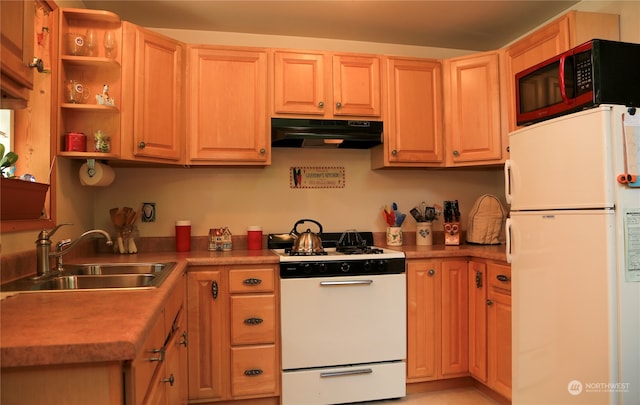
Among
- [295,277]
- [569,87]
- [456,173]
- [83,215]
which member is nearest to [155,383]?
[295,277]

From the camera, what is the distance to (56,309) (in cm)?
108

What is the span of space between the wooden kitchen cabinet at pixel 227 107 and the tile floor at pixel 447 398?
1.75 meters

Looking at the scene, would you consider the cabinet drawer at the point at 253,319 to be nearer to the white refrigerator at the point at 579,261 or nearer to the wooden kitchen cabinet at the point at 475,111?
the white refrigerator at the point at 579,261

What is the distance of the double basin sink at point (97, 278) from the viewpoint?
1482mm

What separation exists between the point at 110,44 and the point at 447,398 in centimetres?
292

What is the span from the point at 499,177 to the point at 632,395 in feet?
6.54

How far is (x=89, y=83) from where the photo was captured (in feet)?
7.18

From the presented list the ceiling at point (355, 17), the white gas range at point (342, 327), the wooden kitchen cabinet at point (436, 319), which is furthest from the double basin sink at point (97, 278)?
the ceiling at point (355, 17)

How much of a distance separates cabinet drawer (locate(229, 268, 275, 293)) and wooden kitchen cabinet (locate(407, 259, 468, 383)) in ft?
2.91

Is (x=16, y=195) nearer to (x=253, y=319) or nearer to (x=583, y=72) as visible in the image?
(x=253, y=319)

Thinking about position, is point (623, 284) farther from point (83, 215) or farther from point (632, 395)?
point (83, 215)

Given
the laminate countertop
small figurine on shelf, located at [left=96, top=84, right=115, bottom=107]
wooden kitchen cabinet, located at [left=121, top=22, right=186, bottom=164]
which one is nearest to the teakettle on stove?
wooden kitchen cabinet, located at [left=121, top=22, right=186, bottom=164]

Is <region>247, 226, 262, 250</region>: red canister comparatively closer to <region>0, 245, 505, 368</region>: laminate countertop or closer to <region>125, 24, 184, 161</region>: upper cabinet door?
<region>125, 24, 184, 161</region>: upper cabinet door

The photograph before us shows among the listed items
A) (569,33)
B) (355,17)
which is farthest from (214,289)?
(569,33)
